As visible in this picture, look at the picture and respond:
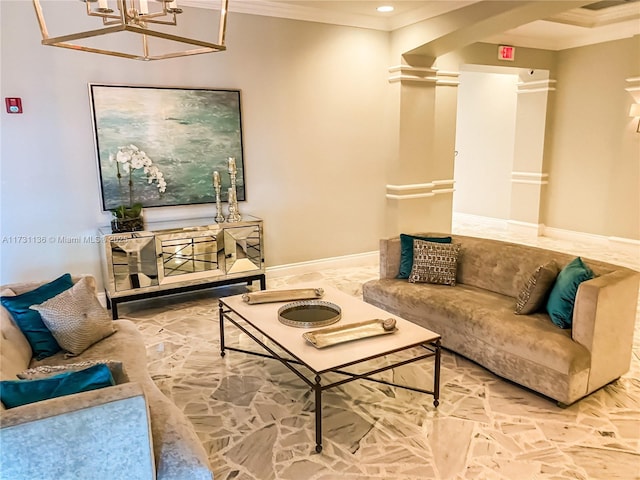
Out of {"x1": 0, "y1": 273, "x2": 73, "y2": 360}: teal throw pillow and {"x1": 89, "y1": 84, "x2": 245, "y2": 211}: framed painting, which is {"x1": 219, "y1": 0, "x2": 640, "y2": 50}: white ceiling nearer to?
{"x1": 89, "y1": 84, "x2": 245, "y2": 211}: framed painting

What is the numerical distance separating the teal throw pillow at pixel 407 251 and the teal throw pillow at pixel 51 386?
2639 millimetres

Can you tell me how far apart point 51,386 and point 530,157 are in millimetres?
7252

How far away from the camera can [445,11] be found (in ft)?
15.3

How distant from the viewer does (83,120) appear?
161 inches

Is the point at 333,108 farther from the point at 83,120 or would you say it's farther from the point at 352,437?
the point at 352,437

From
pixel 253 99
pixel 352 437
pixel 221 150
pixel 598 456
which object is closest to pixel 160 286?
pixel 221 150

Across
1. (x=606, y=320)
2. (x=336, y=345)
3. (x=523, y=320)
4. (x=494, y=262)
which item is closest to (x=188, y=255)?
(x=336, y=345)

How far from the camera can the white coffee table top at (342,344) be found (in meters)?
2.31

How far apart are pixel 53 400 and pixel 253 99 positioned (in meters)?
3.85

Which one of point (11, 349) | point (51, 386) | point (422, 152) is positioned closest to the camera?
point (51, 386)

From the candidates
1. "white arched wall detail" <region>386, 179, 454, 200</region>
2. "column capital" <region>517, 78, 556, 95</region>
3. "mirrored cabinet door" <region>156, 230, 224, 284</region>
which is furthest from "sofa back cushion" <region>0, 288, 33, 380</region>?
"column capital" <region>517, 78, 556, 95</region>

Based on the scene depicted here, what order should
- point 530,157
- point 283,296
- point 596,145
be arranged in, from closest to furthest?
point 283,296 < point 596,145 < point 530,157

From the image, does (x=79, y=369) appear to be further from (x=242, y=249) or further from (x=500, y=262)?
(x=500, y=262)

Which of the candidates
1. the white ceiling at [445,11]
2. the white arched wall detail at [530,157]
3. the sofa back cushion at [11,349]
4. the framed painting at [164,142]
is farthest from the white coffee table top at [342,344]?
the white arched wall detail at [530,157]
